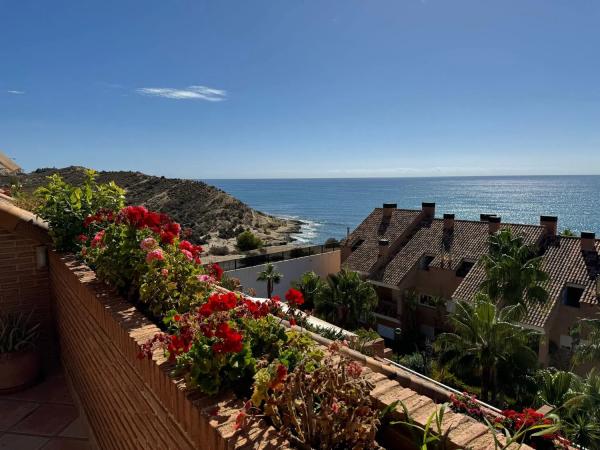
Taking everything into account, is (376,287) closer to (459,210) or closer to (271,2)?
(271,2)

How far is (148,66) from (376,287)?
18014 millimetres

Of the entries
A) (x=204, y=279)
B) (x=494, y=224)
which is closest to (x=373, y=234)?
(x=494, y=224)

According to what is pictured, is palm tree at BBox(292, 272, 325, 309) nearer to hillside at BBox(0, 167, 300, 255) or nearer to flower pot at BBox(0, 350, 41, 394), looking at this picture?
flower pot at BBox(0, 350, 41, 394)

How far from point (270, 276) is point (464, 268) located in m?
11.6

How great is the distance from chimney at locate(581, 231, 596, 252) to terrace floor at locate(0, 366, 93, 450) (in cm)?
2366

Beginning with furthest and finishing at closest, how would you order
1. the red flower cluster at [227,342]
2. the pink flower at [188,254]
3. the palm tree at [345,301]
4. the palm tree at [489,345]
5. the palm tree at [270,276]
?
the palm tree at [270,276] → the palm tree at [345,301] → the palm tree at [489,345] → the pink flower at [188,254] → the red flower cluster at [227,342]

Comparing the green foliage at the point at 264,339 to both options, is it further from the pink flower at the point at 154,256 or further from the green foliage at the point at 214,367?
the pink flower at the point at 154,256

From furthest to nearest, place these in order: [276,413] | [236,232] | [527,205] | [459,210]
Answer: [527,205], [459,210], [236,232], [276,413]

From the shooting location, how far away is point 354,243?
29250 mm

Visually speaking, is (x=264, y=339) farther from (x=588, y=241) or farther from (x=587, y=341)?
(x=588, y=241)

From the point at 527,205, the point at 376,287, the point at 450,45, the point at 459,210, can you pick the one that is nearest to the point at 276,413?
the point at 450,45

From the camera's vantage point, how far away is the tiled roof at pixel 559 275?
63.1 ft

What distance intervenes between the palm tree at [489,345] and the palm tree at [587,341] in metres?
2.23

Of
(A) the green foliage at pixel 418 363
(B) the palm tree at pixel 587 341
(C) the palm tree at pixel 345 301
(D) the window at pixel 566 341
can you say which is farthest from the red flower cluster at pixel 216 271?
(D) the window at pixel 566 341
